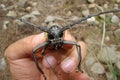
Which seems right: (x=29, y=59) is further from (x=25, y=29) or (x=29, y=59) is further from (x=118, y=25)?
(x=118, y=25)

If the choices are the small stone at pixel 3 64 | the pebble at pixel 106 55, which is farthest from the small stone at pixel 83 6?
the small stone at pixel 3 64

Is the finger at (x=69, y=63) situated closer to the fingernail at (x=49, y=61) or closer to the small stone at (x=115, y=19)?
the fingernail at (x=49, y=61)

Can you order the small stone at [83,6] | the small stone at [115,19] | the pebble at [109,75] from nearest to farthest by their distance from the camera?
the pebble at [109,75] < the small stone at [115,19] < the small stone at [83,6]

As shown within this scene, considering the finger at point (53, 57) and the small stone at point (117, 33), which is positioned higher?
the finger at point (53, 57)

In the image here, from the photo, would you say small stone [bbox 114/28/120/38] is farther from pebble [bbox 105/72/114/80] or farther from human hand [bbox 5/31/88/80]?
human hand [bbox 5/31/88/80]

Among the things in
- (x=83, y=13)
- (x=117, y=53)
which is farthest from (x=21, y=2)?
(x=117, y=53)

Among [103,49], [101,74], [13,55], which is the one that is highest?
[13,55]

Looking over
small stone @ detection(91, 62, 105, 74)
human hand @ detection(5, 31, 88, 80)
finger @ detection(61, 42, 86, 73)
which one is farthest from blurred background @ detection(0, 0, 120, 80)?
finger @ detection(61, 42, 86, 73)

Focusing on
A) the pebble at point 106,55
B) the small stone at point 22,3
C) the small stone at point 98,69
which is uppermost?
the small stone at point 22,3
